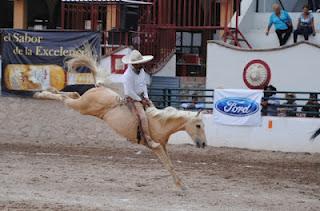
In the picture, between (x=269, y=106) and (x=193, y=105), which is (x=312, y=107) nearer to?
(x=269, y=106)

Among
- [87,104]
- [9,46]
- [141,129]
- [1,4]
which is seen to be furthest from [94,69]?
[1,4]

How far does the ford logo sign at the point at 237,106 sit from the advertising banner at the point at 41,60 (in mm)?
4146

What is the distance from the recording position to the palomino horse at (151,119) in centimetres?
1118

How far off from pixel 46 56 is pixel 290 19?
22.6 feet

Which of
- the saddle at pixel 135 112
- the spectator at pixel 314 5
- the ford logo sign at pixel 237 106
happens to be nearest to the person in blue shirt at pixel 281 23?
the spectator at pixel 314 5

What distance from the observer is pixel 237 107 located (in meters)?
17.5

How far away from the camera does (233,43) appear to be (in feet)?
73.4

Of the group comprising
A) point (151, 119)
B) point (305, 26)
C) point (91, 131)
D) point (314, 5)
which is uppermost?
point (314, 5)

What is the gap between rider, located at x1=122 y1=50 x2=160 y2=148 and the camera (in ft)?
37.1

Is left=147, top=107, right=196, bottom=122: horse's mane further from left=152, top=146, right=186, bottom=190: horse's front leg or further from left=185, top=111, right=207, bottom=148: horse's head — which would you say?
left=152, top=146, right=186, bottom=190: horse's front leg

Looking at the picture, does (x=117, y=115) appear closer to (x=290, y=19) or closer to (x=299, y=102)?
(x=299, y=102)

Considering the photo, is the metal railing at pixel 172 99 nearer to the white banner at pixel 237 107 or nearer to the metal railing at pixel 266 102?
the metal railing at pixel 266 102

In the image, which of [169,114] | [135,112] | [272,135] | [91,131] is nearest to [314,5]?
[272,135]

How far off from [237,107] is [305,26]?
4.82 metres
